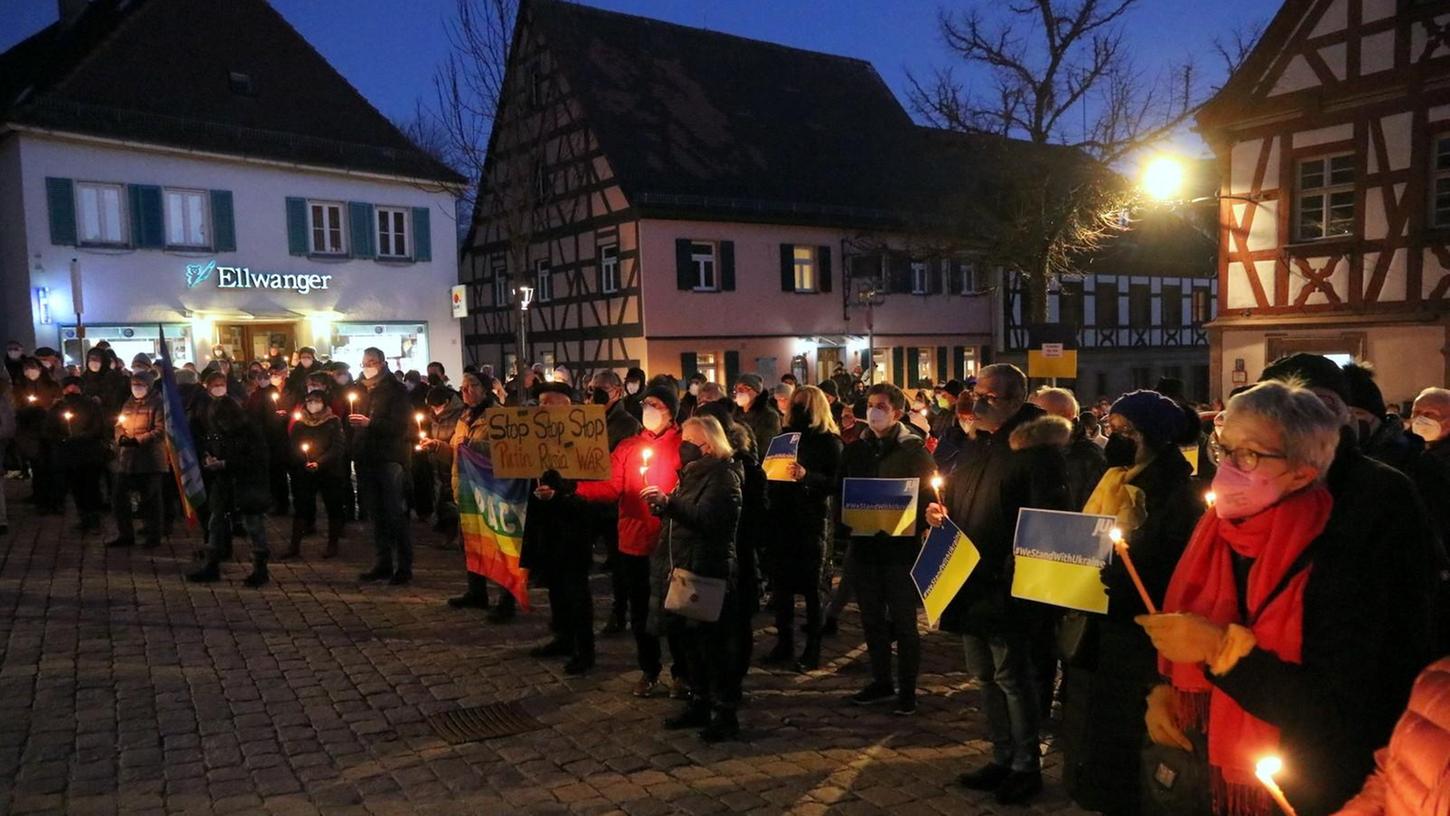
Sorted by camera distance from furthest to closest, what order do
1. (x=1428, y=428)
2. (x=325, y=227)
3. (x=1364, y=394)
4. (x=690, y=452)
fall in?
(x=325, y=227), (x=690, y=452), (x=1428, y=428), (x=1364, y=394)

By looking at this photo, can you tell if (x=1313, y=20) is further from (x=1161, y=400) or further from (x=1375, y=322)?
(x=1161, y=400)

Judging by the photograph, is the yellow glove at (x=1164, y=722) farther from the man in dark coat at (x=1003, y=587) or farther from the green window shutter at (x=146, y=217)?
the green window shutter at (x=146, y=217)

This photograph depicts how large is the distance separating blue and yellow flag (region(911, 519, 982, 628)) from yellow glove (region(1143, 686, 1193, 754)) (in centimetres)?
154

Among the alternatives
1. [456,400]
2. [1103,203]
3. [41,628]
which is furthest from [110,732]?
[1103,203]

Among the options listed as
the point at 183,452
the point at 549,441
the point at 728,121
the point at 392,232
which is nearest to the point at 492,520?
the point at 549,441

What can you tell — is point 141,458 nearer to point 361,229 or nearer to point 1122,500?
point 1122,500

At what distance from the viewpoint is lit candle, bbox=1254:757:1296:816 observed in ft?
7.21

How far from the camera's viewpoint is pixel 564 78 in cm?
2769

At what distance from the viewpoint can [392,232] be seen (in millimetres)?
26000

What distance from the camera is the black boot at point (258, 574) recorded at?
28.6 feet

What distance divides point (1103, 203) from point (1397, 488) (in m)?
23.0

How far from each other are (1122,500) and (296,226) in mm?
24639

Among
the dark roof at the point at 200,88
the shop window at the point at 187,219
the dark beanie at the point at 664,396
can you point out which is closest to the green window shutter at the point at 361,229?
the dark roof at the point at 200,88

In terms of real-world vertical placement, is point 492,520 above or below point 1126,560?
below
